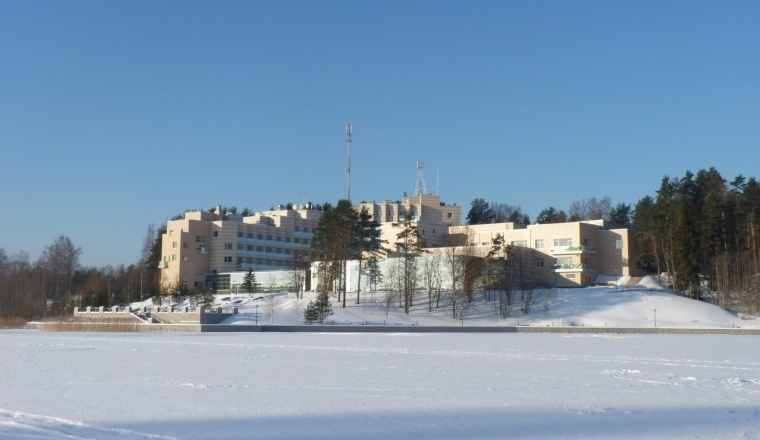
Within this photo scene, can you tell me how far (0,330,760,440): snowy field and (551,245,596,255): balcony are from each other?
5297cm

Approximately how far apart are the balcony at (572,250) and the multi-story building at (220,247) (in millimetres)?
28989

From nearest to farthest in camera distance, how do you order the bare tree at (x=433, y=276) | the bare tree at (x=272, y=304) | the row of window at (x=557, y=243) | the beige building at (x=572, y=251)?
the bare tree at (x=272, y=304) < the bare tree at (x=433, y=276) < the beige building at (x=572, y=251) < the row of window at (x=557, y=243)

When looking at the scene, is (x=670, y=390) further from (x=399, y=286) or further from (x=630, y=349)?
(x=399, y=286)

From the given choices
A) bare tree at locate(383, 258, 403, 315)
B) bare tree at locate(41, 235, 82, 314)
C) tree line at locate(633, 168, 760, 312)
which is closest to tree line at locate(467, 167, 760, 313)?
tree line at locate(633, 168, 760, 312)

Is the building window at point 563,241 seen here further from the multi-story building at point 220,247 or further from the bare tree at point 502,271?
the multi-story building at point 220,247

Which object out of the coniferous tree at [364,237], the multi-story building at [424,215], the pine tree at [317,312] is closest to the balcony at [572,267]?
the coniferous tree at [364,237]

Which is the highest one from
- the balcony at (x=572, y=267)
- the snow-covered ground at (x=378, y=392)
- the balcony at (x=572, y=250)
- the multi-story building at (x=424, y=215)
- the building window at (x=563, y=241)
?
the multi-story building at (x=424, y=215)

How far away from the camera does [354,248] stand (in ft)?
259

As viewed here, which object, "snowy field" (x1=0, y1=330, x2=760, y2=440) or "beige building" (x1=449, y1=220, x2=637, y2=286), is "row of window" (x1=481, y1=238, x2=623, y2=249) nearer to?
"beige building" (x1=449, y1=220, x2=637, y2=286)

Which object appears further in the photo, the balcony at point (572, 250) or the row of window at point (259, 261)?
the row of window at point (259, 261)

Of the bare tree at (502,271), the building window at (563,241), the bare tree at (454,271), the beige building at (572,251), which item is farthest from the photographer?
the building window at (563,241)

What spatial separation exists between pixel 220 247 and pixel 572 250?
4789 centimetres

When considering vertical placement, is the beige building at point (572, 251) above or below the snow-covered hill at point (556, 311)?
above

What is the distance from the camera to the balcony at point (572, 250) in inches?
3280
